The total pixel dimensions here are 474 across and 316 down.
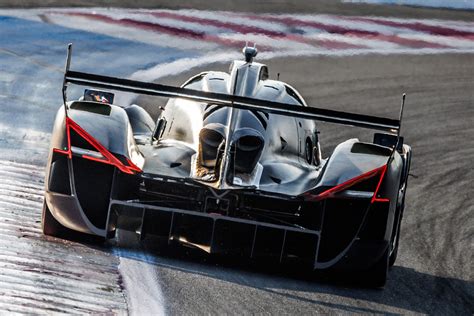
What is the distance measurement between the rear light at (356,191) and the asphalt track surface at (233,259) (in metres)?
0.71

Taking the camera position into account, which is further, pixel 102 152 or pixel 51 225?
pixel 51 225

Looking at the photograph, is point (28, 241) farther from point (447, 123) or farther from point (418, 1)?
point (418, 1)

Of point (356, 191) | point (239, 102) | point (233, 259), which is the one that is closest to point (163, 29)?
point (233, 259)

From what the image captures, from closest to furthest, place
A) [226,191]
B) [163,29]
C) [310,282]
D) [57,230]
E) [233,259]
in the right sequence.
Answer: [226,191]
[310,282]
[57,230]
[233,259]
[163,29]

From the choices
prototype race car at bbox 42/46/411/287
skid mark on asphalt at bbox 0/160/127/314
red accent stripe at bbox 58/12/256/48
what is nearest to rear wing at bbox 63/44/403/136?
prototype race car at bbox 42/46/411/287

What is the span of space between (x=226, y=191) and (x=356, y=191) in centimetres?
103

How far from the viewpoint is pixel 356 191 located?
35.2 feet

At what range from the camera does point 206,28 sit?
22969 mm

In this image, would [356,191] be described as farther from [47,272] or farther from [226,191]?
[47,272]

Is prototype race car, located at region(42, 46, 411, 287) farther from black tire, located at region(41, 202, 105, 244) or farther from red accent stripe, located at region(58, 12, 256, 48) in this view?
red accent stripe, located at region(58, 12, 256, 48)

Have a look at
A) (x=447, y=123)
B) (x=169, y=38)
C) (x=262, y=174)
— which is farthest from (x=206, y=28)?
(x=262, y=174)

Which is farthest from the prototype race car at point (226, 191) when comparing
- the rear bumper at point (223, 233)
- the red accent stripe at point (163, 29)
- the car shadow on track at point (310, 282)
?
the red accent stripe at point (163, 29)

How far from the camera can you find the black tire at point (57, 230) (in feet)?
36.3

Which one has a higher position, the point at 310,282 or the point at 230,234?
the point at 230,234
